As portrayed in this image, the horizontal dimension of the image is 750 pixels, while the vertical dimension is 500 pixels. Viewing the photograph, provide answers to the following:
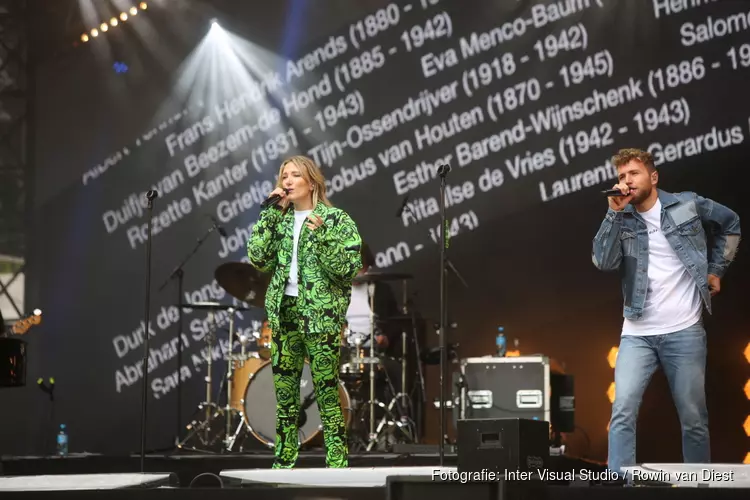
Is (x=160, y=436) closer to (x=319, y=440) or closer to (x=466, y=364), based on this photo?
(x=319, y=440)

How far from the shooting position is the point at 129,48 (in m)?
9.04

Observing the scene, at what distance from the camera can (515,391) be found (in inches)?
290

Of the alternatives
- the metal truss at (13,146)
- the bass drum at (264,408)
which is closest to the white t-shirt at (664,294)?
the bass drum at (264,408)

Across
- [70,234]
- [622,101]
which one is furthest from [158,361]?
[622,101]

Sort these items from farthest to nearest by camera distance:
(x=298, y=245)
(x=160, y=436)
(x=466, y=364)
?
(x=160, y=436), (x=466, y=364), (x=298, y=245)

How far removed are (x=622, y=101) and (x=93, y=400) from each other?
5.23 meters

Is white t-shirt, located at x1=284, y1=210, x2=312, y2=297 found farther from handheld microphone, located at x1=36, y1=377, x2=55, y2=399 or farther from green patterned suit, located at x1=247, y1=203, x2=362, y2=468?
handheld microphone, located at x1=36, y1=377, x2=55, y2=399

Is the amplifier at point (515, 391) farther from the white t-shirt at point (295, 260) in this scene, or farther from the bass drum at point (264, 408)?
the white t-shirt at point (295, 260)

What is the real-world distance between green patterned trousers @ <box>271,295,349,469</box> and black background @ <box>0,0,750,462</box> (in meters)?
3.38

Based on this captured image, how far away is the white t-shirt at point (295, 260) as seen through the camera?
16.1 feet

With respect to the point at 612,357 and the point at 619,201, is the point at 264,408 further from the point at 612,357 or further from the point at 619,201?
the point at 619,201

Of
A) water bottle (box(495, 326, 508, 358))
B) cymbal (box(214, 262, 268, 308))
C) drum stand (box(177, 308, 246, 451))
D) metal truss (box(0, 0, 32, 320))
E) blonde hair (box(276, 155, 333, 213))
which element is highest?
metal truss (box(0, 0, 32, 320))

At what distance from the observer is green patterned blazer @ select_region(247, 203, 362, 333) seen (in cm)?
486

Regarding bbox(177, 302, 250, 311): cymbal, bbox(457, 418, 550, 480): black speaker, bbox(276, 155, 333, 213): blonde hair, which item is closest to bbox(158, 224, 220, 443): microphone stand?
bbox(177, 302, 250, 311): cymbal
